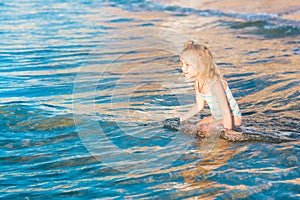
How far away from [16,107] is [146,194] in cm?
268

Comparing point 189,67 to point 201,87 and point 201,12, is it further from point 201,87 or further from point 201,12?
point 201,12

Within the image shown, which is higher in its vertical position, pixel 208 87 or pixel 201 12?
pixel 201 12

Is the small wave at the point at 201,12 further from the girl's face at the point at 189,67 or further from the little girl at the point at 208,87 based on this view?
the girl's face at the point at 189,67

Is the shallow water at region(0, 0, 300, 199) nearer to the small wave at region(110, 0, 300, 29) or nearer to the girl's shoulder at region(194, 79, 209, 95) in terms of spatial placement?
the small wave at region(110, 0, 300, 29)

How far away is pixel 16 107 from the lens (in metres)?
6.11

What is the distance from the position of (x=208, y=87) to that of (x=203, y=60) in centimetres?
26

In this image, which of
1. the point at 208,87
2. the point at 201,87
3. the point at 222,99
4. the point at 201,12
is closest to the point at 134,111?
the point at 201,87

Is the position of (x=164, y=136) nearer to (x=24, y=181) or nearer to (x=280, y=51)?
(x=24, y=181)

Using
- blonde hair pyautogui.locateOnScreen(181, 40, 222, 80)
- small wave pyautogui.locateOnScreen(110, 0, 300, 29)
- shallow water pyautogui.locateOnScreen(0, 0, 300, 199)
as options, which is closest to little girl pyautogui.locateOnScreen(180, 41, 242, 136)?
blonde hair pyautogui.locateOnScreen(181, 40, 222, 80)

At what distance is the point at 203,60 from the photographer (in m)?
4.90

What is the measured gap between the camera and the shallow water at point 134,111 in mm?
4086

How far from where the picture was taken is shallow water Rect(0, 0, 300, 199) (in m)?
4.09

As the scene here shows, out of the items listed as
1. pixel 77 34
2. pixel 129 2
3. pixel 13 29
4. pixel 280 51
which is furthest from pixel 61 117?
pixel 129 2

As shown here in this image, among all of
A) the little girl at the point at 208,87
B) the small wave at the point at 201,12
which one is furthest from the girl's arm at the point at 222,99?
the small wave at the point at 201,12
